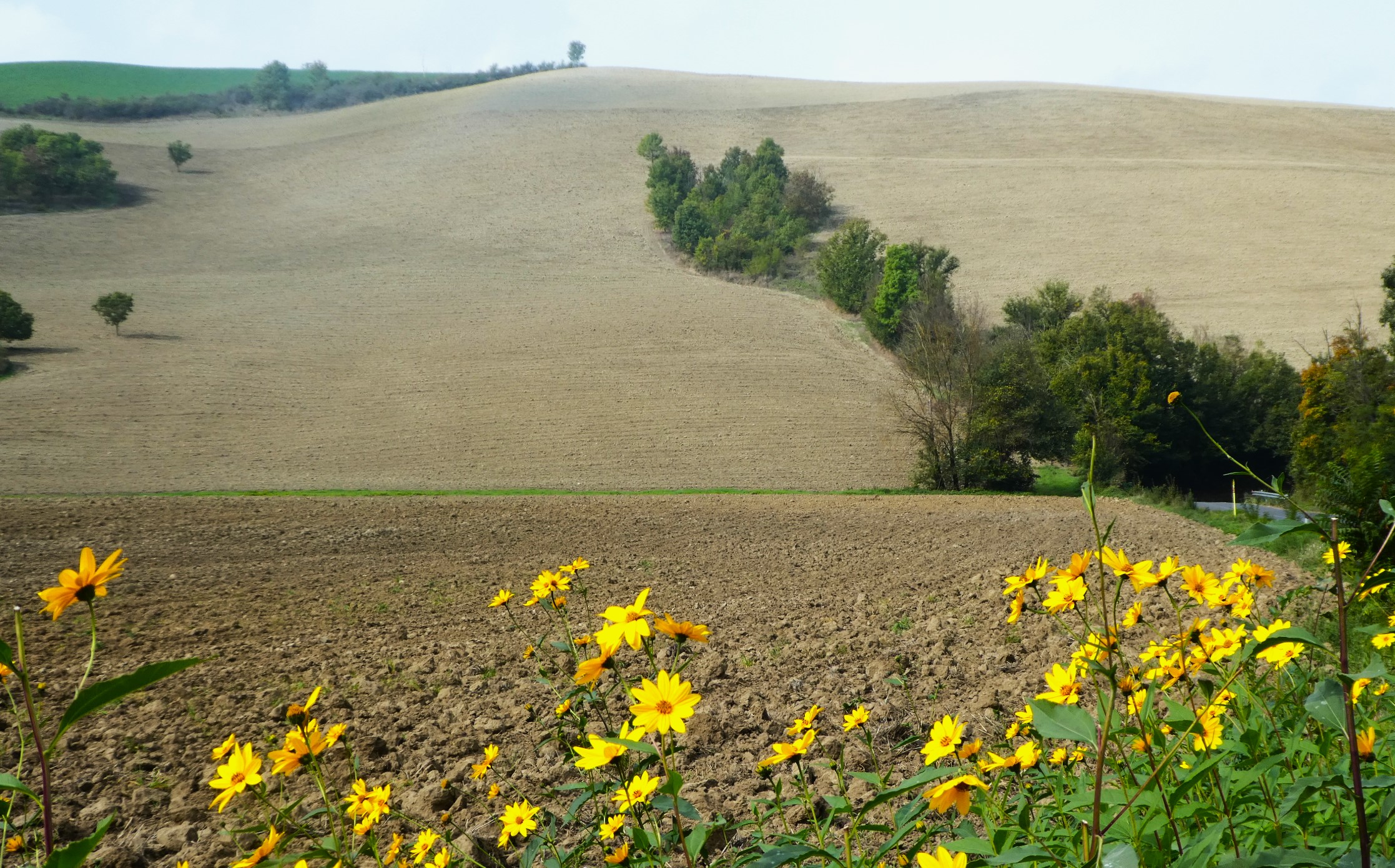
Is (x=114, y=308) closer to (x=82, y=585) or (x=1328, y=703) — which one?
(x=82, y=585)

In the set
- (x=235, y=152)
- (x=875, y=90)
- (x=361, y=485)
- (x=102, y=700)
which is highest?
(x=875, y=90)

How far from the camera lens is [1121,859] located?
3.66 feet

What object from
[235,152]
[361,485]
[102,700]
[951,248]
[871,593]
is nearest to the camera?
[102,700]

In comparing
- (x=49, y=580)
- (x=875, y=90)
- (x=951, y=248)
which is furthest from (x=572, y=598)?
(x=875, y=90)

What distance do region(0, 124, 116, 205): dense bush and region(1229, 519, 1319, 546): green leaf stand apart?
2646 inches

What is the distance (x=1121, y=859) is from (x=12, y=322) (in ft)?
130

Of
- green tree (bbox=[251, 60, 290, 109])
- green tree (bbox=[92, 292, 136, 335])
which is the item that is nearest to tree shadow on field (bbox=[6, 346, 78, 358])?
green tree (bbox=[92, 292, 136, 335])

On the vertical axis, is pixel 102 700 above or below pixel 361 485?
above

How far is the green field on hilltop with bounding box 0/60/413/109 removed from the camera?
82750 millimetres

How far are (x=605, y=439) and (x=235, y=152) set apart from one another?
188 ft

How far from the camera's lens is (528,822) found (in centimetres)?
219

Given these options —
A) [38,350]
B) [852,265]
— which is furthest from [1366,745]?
[852,265]

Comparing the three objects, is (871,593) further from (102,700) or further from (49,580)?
(49,580)

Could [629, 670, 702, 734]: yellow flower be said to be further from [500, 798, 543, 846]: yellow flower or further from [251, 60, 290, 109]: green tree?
[251, 60, 290, 109]: green tree
